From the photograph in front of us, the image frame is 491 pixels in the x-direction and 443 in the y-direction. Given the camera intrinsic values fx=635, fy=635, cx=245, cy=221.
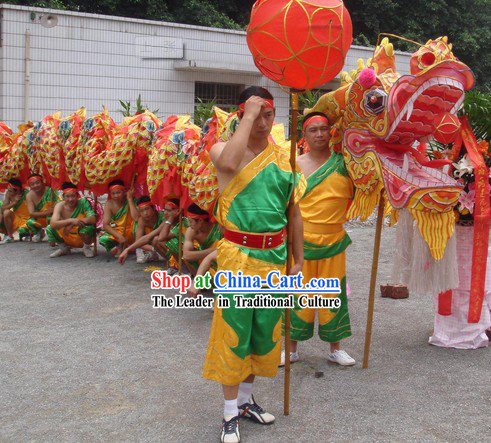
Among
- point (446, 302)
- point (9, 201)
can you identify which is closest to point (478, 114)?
point (446, 302)

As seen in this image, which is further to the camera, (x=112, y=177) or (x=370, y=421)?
→ (x=112, y=177)

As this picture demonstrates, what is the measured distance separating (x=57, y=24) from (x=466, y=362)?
36.5 ft

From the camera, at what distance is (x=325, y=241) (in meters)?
4.08

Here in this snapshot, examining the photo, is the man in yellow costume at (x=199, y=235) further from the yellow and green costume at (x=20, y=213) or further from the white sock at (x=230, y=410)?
the yellow and green costume at (x=20, y=213)

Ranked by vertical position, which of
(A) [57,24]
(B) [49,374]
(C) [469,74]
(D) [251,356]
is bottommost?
(B) [49,374]

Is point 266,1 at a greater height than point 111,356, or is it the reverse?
point 266,1

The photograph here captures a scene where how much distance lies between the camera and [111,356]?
4328 millimetres

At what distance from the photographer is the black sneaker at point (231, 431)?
10.2 feet

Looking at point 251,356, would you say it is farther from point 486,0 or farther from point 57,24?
point 486,0

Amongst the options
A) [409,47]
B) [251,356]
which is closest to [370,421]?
[251,356]

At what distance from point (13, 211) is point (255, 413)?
6903mm

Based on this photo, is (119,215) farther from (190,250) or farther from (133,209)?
(190,250)

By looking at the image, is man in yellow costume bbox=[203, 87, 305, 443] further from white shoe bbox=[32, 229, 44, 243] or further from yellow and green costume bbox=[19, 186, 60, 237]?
white shoe bbox=[32, 229, 44, 243]

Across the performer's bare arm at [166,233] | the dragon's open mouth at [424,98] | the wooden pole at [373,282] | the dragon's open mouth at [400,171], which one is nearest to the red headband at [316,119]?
the dragon's open mouth at [400,171]
